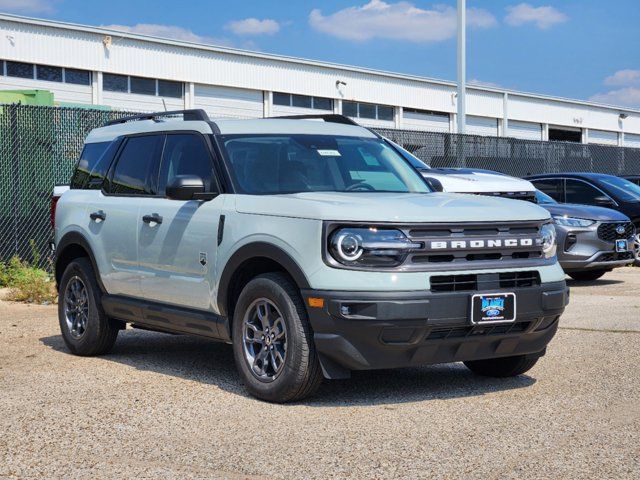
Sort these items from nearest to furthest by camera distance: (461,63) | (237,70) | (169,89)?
(461,63) → (169,89) → (237,70)

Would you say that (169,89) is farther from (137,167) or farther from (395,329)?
(395,329)

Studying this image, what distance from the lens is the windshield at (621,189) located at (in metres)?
17.1

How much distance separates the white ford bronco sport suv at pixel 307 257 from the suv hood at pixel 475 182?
5754 millimetres

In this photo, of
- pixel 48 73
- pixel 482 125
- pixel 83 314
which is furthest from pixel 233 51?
pixel 83 314

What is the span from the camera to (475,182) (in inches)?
560

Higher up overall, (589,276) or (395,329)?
(395,329)

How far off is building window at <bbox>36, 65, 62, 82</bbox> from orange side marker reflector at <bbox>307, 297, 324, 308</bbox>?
31.0 metres

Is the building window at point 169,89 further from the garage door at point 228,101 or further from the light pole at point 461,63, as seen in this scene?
the light pole at point 461,63

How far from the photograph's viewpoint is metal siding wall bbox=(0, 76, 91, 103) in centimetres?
3419

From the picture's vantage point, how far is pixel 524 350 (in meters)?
6.77

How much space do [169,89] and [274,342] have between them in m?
33.5

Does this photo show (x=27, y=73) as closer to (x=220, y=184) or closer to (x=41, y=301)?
(x=41, y=301)

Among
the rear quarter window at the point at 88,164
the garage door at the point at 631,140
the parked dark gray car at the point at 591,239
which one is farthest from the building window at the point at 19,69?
the garage door at the point at 631,140

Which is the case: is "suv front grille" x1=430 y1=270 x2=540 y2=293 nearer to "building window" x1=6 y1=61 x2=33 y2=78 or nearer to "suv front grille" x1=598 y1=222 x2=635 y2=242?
"suv front grille" x1=598 y1=222 x2=635 y2=242
